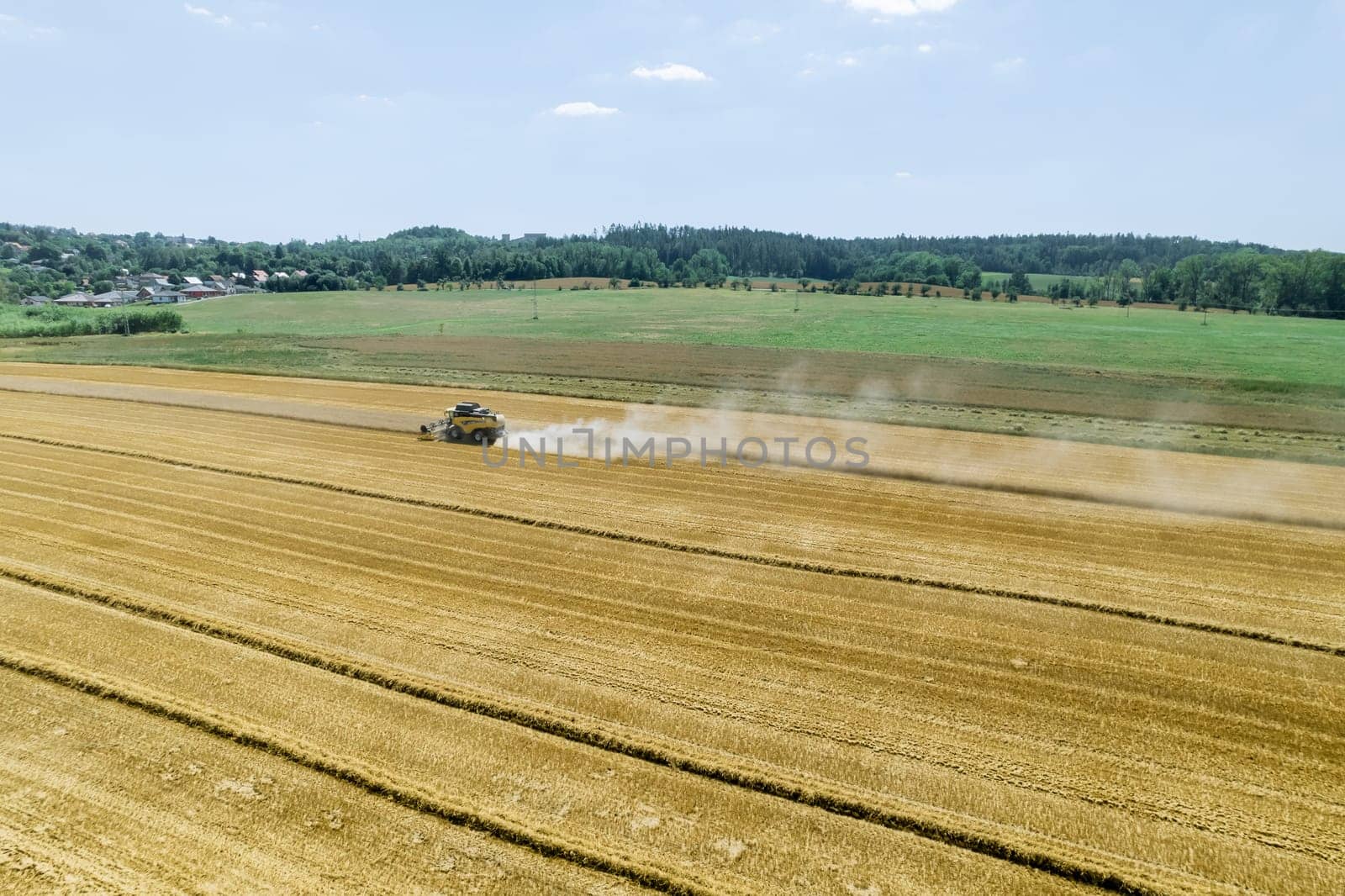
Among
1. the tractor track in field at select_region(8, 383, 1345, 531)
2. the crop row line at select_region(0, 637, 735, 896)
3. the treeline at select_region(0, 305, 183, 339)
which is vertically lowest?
the crop row line at select_region(0, 637, 735, 896)

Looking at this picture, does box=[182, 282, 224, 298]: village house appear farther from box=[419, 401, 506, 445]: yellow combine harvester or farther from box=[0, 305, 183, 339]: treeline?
box=[419, 401, 506, 445]: yellow combine harvester

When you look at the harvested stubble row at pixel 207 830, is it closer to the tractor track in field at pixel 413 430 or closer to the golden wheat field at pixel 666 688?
the golden wheat field at pixel 666 688

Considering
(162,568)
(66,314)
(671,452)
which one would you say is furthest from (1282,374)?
(66,314)

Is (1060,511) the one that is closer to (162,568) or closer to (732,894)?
(732,894)

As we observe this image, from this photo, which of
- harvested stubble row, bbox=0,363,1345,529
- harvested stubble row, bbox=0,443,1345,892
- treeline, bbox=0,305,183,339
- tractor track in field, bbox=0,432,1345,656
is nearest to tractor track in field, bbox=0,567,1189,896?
harvested stubble row, bbox=0,443,1345,892

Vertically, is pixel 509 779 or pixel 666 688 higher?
pixel 666 688

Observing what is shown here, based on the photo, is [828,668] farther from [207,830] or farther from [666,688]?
[207,830]

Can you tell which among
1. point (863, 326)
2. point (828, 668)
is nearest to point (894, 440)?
point (828, 668)
